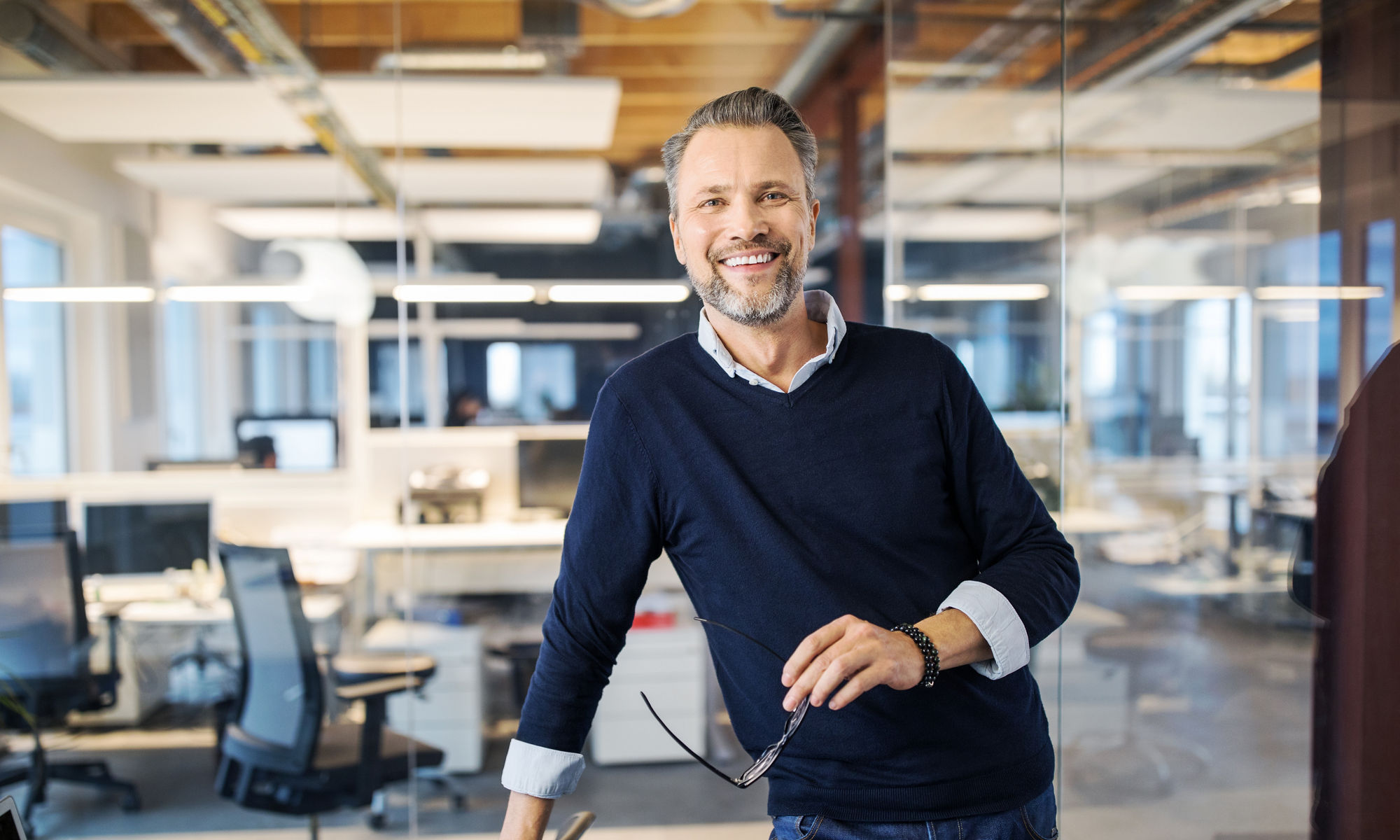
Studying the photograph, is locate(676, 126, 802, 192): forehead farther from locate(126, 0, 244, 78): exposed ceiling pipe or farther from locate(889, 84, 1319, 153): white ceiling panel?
locate(126, 0, 244, 78): exposed ceiling pipe

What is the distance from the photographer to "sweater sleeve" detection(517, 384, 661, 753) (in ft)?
3.57

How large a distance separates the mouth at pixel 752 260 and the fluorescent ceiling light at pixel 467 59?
254 centimetres

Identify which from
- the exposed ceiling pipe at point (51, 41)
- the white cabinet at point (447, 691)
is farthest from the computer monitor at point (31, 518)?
the exposed ceiling pipe at point (51, 41)

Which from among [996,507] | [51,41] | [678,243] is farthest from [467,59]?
[996,507]

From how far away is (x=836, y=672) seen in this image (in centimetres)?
89

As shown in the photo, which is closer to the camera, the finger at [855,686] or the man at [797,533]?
the finger at [855,686]

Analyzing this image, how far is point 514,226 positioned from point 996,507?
8.62ft

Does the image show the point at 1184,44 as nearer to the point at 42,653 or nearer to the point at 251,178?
the point at 251,178

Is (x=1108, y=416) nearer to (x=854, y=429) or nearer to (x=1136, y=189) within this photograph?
(x=1136, y=189)

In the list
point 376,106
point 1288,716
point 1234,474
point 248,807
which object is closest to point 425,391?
point 376,106

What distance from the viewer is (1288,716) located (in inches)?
94.9

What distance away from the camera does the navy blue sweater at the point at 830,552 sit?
109cm

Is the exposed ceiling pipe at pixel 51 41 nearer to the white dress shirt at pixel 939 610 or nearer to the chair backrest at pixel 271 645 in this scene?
the chair backrest at pixel 271 645

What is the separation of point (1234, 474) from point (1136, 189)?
1.04 m
